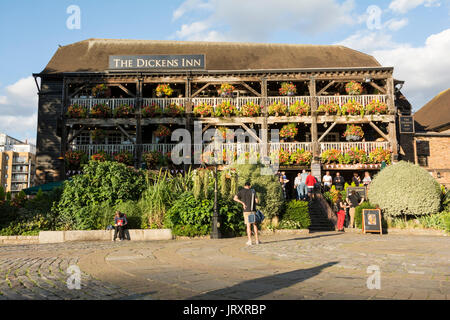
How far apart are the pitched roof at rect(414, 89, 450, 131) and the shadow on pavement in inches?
1025

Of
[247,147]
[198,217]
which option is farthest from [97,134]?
[198,217]

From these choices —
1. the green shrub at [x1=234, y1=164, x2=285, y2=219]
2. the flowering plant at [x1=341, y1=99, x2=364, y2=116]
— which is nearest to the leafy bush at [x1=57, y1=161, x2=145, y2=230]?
the green shrub at [x1=234, y1=164, x2=285, y2=219]

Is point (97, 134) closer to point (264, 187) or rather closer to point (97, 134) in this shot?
point (97, 134)

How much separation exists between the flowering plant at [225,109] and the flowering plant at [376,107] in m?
7.86

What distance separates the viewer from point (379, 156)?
18953 mm

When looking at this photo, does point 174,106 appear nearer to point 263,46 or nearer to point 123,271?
point 263,46

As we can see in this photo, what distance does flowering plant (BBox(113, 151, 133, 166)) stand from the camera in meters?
19.0

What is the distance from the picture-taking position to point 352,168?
19.1 meters

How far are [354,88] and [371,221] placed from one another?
10.9 meters

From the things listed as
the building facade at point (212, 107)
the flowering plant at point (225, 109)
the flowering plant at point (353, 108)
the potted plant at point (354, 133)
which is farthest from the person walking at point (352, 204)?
the flowering plant at point (225, 109)

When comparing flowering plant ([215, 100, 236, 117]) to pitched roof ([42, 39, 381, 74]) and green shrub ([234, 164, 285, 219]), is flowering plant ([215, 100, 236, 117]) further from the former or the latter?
green shrub ([234, 164, 285, 219])

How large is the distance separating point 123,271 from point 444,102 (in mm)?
33379

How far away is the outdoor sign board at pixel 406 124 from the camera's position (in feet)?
70.6
